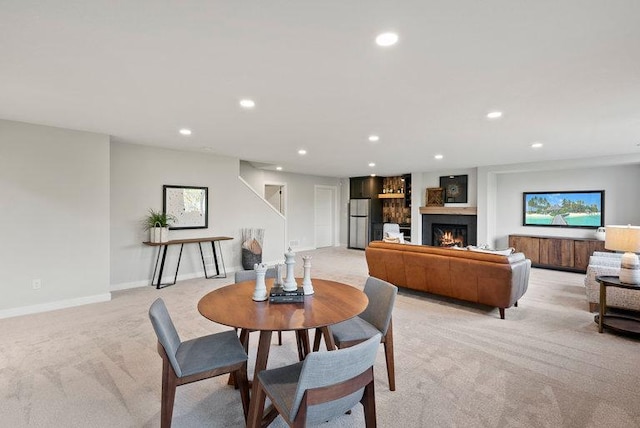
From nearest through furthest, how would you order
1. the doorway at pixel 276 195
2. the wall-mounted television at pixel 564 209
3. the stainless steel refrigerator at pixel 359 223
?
the wall-mounted television at pixel 564 209, the doorway at pixel 276 195, the stainless steel refrigerator at pixel 359 223

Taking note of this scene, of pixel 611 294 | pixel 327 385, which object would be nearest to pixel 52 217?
pixel 327 385

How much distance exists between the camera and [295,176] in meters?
9.11

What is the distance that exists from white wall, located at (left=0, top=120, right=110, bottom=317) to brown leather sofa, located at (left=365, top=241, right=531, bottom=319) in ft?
13.2

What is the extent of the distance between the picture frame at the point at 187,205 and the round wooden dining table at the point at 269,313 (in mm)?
3698

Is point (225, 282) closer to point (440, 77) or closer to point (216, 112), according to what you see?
point (216, 112)

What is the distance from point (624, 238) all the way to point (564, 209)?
4026 mm

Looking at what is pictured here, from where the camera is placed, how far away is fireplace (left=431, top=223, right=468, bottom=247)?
26.1 ft

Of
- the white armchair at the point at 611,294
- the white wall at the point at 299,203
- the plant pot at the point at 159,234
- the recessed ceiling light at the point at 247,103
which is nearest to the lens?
the recessed ceiling light at the point at 247,103

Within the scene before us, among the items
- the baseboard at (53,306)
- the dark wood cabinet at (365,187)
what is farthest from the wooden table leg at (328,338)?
the dark wood cabinet at (365,187)

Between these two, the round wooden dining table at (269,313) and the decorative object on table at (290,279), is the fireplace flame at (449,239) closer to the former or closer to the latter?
the round wooden dining table at (269,313)

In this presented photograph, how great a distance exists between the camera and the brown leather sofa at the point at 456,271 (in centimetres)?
368

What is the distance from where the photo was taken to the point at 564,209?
22.0ft

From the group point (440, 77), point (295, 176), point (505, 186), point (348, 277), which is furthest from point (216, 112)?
point (505, 186)

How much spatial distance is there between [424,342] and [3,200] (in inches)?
197
